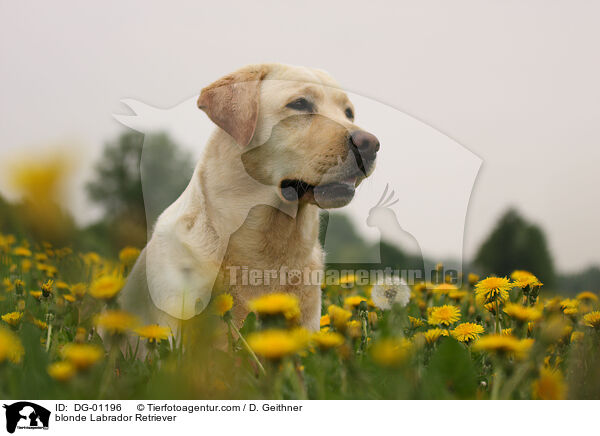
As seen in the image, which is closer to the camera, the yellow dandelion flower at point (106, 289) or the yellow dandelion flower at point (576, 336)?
the yellow dandelion flower at point (106, 289)

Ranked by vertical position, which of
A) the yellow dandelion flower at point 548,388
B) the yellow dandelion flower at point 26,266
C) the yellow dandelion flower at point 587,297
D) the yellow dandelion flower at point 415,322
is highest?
the yellow dandelion flower at point 548,388

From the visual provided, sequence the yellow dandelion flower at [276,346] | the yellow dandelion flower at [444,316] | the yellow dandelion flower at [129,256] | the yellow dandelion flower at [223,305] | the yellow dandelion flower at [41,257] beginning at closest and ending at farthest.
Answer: the yellow dandelion flower at [276,346]
the yellow dandelion flower at [223,305]
the yellow dandelion flower at [444,316]
the yellow dandelion flower at [129,256]
the yellow dandelion flower at [41,257]

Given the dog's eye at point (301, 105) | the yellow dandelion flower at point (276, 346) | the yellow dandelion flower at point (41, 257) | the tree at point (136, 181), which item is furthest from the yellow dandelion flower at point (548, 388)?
the yellow dandelion flower at point (41, 257)

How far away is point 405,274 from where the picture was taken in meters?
2.07

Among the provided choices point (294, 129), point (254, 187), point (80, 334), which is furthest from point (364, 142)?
point (80, 334)

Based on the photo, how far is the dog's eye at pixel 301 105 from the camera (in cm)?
209

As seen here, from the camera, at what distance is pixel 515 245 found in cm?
551

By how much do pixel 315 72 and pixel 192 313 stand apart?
1.15m

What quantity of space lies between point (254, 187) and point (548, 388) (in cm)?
137

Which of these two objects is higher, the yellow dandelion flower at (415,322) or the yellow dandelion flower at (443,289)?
the yellow dandelion flower at (415,322)

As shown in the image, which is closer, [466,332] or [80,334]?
[466,332]

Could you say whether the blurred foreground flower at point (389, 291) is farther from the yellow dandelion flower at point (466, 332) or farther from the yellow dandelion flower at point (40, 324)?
the yellow dandelion flower at point (40, 324)

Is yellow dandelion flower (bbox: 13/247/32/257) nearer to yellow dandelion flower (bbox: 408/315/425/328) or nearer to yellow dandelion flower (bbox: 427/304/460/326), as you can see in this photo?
yellow dandelion flower (bbox: 408/315/425/328)

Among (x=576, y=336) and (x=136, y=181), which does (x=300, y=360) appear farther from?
(x=136, y=181)
